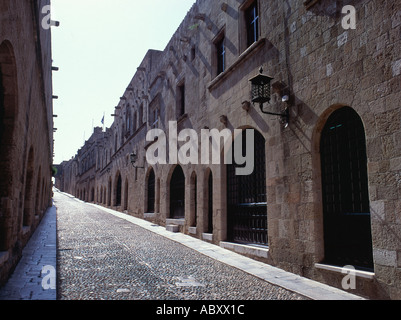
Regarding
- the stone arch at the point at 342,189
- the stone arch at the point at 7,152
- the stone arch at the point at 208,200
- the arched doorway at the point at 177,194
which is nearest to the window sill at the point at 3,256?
→ the stone arch at the point at 7,152

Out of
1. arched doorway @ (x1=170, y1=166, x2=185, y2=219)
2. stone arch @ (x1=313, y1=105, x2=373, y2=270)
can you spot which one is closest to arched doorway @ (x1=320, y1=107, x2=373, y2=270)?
stone arch @ (x1=313, y1=105, x2=373, y2=270)

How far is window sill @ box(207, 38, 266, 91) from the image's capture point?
6795mm

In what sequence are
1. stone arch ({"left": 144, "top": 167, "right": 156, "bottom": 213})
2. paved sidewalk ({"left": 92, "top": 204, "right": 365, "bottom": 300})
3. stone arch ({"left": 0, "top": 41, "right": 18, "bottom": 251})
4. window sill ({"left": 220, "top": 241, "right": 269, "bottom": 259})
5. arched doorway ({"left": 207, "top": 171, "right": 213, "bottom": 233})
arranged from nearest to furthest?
1. paved sidewalk ({"left": 92, "top": 204, "right": 365, "bottom": 300})
2. stone arch ({"left": 0, "top": 41, "right": 18, "bottom": 251})
3. window sill ({"left": 220, "top": 241, "right": 269, "bottom": 259})
4. arched doorway ({"left": 207, "top": 171, "right": 213, "bottom": 233})
5. stone arch ({"left": 144, "top": 167, "right": 156, "bottom": 213})

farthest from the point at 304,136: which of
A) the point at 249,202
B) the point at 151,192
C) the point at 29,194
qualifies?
the point at 151,192

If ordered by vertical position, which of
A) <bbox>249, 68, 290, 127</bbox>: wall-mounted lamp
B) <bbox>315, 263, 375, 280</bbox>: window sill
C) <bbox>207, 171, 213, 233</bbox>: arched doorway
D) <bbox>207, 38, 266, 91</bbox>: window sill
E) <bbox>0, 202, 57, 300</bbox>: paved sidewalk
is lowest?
<bbox>0, 202, 57, 300</bbox>: paved sidewalk

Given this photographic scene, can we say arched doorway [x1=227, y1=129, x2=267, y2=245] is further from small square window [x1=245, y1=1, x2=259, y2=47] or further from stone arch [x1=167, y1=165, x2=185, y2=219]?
stone arch [x1=167, y1=165, x2=185, y2=219]

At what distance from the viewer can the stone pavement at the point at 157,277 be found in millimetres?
4039

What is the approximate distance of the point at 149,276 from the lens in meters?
4.96

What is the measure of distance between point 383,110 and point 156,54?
49.1ft

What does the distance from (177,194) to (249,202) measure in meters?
5.39

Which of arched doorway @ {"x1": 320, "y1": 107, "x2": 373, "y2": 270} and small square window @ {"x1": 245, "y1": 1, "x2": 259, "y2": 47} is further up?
small square window @ {"x1": 245, "y1": 1, "x2": 259, "y2": 47}

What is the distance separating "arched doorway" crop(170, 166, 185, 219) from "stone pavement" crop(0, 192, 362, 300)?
4.16m
